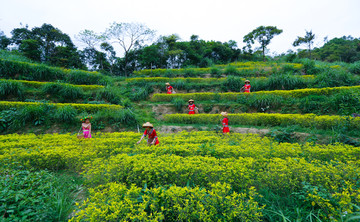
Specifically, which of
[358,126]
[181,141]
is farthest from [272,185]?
[358,126]

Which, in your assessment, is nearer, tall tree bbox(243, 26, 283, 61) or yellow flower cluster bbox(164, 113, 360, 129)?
yellow flower cluster bbox(164, 113, 360, 129)

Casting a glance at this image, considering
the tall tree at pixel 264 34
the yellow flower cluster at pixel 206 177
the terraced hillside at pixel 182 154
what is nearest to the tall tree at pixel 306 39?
the tall tree at pixel 264 34

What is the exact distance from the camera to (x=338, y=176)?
2678mm

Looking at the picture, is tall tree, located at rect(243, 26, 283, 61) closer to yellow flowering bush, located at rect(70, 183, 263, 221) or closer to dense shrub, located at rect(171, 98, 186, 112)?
dense shrub, located at rect(171, 98, 186, 112)

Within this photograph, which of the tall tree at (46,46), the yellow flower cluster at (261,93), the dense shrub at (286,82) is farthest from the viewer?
the tall tree at (46,46)

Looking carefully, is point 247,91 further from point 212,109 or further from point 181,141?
point 181,141

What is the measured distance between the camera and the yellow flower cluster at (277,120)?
6354mm

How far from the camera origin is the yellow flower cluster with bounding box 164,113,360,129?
20.8 feet

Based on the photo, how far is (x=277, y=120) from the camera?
7.78m

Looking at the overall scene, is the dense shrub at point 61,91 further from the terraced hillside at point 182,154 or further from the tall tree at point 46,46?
the tall tree at point 46,46

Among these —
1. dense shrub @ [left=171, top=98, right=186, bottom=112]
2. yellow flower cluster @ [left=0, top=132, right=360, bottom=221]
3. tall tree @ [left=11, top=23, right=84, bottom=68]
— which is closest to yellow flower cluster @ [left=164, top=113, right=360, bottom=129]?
dense shrub @ [left=171, top=98, right=186, bottom=112]

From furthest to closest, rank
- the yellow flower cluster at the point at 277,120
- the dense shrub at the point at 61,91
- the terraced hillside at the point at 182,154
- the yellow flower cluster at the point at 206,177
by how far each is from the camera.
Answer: the dense shrub at the point at 61,91
the yellow flower cluster at the point at 277,120
the terraced hillside at the point at 182,154
the yellow flower cluster at the point at 206,177

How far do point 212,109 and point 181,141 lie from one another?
5.78 meters

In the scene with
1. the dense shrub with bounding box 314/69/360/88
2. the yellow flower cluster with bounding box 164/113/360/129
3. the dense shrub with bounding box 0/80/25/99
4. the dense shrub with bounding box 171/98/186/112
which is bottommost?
the yellow flower cluster with bounding box 164/113/360/129
